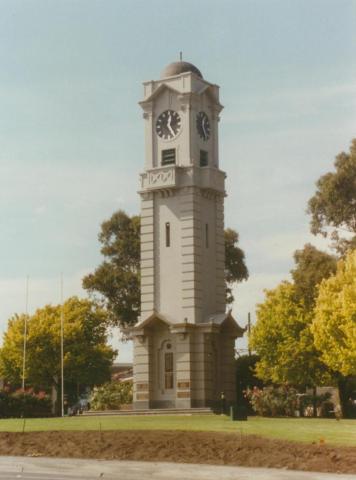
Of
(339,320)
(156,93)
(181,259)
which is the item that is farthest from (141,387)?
(156,93)

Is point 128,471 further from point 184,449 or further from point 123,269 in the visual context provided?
point 123,269

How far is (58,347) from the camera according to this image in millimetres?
73125

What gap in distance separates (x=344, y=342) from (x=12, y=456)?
26.9 meters

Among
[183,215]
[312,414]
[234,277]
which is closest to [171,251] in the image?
[183,215]

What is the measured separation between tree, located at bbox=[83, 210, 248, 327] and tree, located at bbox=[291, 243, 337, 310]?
17.3m

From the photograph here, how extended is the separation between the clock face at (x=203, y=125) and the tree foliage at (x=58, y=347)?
74.7 feet

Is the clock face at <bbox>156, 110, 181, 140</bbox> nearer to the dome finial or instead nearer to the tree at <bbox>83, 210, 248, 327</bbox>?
the dome finial

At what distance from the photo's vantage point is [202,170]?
56.5 m

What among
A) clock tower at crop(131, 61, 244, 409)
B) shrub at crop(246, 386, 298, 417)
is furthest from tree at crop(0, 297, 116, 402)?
shrub at crop(246, 386, 298, 417)

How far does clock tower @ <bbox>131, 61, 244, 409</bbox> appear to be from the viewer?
177ft

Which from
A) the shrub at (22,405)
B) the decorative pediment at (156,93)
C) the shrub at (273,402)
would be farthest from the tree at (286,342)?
the decorative pediment at (156,93)

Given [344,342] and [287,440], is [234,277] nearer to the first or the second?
[344,342]

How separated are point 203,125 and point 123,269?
69.0ft

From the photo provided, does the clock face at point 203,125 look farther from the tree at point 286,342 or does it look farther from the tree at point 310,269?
the tree at point 286,342
